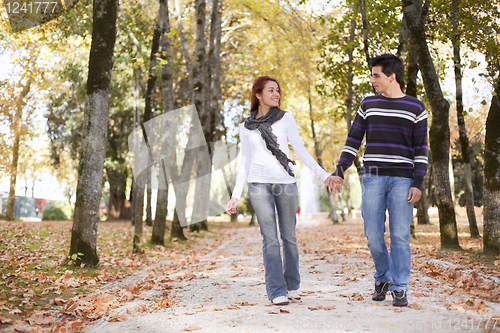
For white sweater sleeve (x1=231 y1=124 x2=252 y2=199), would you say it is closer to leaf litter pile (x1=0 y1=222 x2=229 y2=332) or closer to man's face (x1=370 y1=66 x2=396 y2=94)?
man's face (x1=370 y1=66 x2=396 y2=94)

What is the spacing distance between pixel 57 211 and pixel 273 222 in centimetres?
3271

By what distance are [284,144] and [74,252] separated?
5301mm

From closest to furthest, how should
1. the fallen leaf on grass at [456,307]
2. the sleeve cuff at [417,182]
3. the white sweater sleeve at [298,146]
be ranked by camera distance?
the fallen leaf on grass at [456,307], the sleeve cuff at [417,182], the white sweater sleeve at [298,146]

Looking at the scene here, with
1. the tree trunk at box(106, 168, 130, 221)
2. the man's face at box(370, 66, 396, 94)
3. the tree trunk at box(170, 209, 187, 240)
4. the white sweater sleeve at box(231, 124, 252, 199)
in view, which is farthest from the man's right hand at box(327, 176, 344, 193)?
the tree trunk at box(106, 168, 130, 221)

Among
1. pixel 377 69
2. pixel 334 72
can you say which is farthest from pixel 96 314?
pixel 334 72

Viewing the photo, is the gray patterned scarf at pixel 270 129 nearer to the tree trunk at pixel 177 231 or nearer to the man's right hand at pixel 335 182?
the man's right hand at pixel 335 182

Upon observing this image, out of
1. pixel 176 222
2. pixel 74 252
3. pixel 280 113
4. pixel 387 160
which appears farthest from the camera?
pixel 176 222

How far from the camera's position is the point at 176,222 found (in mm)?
16875

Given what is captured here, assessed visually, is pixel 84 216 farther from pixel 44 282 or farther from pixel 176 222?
pixel 176 222

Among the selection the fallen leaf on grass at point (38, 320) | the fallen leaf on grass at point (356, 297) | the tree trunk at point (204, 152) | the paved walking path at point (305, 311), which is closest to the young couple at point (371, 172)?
the fallen leaf on grass at point (356, 297)

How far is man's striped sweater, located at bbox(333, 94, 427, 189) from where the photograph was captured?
4672 mm

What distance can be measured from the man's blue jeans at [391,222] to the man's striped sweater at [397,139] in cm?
12

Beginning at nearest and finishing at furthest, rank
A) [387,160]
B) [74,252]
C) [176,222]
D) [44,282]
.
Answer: [387,160] < [44,282] < [74,252] < [176,222]

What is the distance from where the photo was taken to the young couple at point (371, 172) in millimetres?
4672
